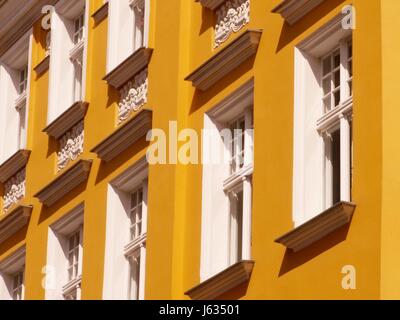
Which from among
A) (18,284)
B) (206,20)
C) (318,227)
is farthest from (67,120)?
(318,227)

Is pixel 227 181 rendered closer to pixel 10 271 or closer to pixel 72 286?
pixel 72 286

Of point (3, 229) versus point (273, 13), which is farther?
point (3, 229)

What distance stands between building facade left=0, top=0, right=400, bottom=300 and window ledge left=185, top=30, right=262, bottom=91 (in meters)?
0.03

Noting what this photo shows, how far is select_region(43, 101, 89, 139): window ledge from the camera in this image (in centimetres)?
2961

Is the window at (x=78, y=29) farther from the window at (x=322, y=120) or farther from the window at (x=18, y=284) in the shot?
the window at (x=322, y=120)

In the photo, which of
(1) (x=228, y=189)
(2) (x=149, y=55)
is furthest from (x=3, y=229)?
(1) (x=228, y=189)

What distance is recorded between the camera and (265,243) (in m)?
23.2

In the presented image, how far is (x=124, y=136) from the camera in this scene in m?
27.7

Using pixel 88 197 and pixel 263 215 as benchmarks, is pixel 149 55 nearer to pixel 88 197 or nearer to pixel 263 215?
pixel 88 197

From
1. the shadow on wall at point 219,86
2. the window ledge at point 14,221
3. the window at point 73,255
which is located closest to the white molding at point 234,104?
the shadow on wall at point 219,86

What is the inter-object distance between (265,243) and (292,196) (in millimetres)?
707

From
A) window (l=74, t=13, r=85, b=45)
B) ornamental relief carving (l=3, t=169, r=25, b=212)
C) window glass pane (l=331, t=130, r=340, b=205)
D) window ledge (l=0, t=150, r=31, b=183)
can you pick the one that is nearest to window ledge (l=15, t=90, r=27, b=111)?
window ledge (l=0, t=150, r=31, b=183)

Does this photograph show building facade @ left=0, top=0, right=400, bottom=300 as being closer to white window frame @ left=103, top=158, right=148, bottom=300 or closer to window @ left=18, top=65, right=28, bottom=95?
white window frame @ left=103, top=158, right=148, bottom=300
